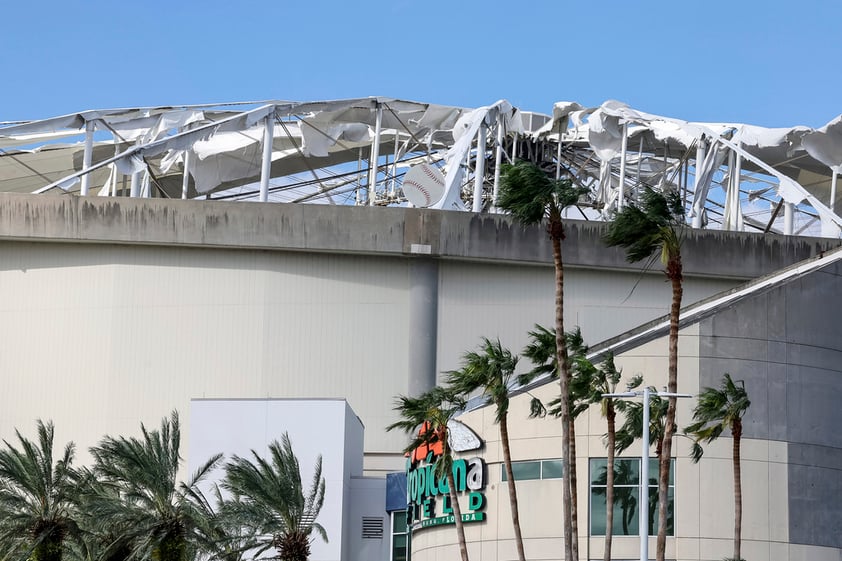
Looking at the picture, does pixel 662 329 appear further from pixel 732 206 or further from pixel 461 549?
pixel 732 206

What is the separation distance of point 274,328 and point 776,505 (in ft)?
84.5

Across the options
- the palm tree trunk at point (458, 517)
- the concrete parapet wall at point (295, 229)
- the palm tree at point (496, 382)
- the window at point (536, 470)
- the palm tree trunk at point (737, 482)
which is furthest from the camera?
the concrete parapet wall at point (295, 229)

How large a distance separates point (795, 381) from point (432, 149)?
3577 cm

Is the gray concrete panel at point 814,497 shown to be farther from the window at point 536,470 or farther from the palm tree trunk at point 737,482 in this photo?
the window at point 536,470

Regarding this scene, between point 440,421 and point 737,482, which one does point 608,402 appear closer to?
point 737,482

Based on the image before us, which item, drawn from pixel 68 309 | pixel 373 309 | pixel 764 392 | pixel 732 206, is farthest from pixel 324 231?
pixel 764 392

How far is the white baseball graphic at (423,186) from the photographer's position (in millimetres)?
60812

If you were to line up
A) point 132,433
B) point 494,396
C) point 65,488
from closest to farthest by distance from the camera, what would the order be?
point 494,396 → point 65,488 → point 132,433

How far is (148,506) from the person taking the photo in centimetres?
4016

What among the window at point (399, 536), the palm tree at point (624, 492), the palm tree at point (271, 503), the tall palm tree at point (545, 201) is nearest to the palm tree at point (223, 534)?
the palm tree at point (271, 503)

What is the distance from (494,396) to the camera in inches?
1529

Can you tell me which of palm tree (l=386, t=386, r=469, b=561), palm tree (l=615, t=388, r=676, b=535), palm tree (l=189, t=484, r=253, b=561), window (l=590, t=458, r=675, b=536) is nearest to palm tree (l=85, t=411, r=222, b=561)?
palm tree (l=189, t=484, r=253, b=561)

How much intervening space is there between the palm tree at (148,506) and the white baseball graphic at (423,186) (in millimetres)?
22419

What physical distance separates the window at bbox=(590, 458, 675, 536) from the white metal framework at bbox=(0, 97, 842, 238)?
21.4m
